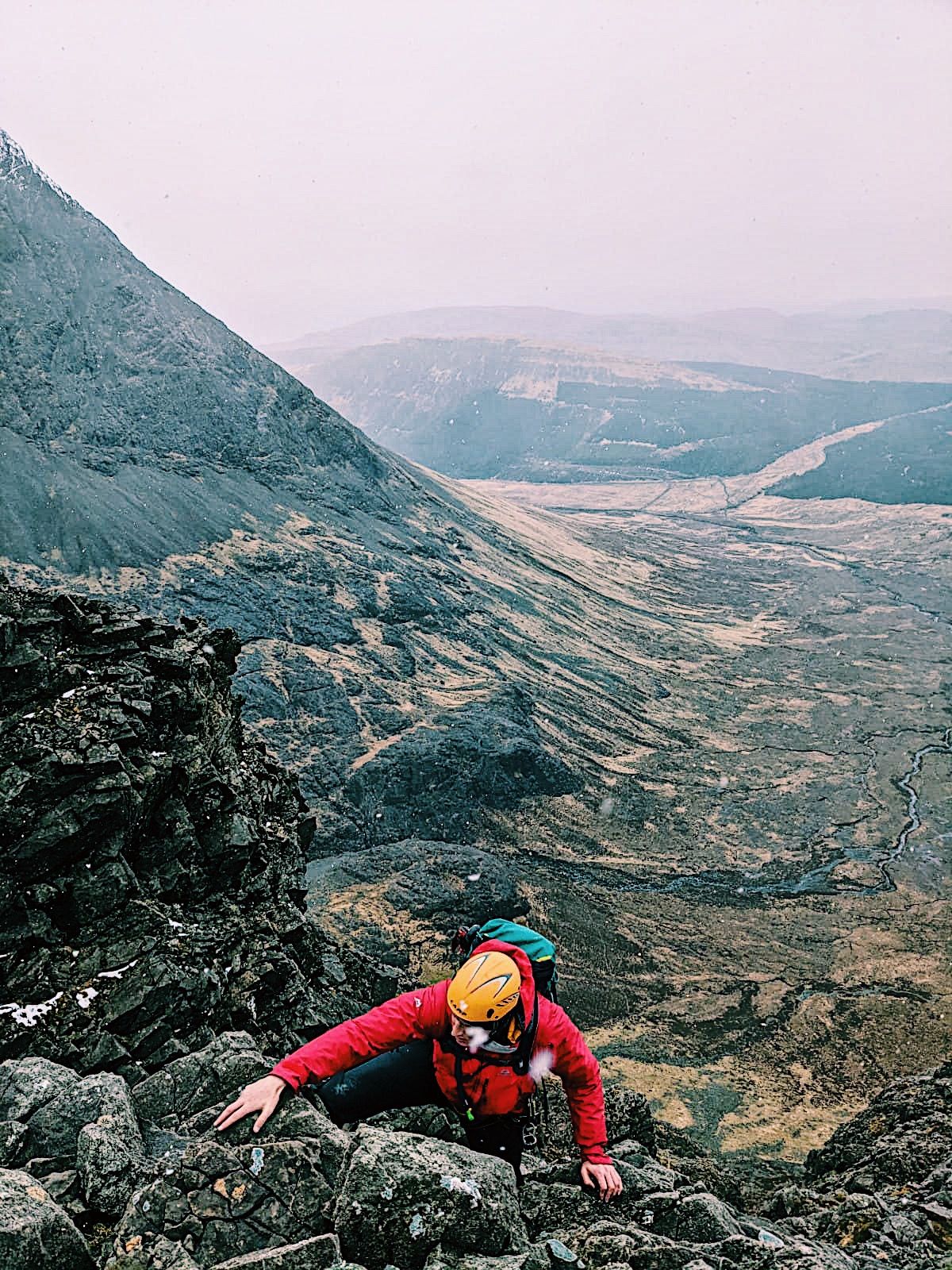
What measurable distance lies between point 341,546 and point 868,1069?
45785mm

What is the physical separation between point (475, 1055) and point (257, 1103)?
1467 mm

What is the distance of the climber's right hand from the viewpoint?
566 cm

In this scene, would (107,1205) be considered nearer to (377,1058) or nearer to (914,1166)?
(377,1058)

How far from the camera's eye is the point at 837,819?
48.6 m

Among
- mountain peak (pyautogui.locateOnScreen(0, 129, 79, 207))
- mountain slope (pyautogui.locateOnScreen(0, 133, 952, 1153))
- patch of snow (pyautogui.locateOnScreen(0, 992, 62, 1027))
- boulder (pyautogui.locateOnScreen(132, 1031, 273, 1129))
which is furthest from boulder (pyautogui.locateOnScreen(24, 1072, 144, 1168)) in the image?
mountain peak (pyautogui.locateOnScreen(0, 129, 79, 207))

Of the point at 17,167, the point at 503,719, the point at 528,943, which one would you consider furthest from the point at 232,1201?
the point at 17,167

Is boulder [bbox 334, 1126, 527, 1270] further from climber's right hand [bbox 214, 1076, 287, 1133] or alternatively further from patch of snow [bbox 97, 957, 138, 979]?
patch of snow [bbox 97, 957, 138, 979]

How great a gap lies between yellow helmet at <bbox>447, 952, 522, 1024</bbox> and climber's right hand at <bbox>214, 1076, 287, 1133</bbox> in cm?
131

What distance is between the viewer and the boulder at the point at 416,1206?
5410mm

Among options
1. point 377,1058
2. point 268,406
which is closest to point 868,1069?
point 377,1058

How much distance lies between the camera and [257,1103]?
5730mm

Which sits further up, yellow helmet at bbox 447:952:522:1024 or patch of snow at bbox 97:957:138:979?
yellow helmet at bbox 447:952:522:1024

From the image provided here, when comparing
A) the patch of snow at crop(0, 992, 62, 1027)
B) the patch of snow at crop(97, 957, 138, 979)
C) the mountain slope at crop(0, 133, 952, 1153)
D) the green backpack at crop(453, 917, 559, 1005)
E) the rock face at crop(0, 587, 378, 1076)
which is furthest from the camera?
the mountain slope at crop(0, 133, 952, 1153)

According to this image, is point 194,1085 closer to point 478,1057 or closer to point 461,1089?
point 461,1089
